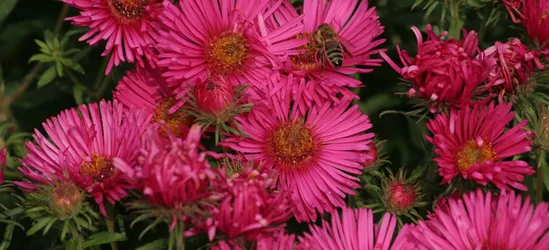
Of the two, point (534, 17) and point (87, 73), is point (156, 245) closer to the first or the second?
point (87, 73)

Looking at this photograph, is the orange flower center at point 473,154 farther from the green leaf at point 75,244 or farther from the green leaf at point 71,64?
the green leaf at point 71,64

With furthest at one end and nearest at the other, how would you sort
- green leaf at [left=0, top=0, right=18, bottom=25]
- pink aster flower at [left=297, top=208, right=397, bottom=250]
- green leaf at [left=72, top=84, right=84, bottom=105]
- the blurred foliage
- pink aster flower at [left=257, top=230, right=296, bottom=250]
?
1. green leaf at [left=0, top=0, right=18, bottom=25]
2. green leaf at [left=72, top=84, right=84, bottom=105]
3. the blurred foliage
4. pink aster flower at [left=297, top=208, right=397, bottom=250]
5. pink aster flower at [left=257, top=230, right=296, bottom=250]

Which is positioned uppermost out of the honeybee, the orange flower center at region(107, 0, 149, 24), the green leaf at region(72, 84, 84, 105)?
the orange flower center at region(107, 0, 149, 24)

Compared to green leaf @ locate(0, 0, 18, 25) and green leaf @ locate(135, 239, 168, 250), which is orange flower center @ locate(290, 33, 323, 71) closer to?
green leaf @ locate(135, 239, 168, 250)

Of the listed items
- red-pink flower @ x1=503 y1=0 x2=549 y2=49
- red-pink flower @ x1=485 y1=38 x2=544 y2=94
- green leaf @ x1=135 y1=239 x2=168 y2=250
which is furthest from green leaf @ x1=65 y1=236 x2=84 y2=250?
red-pink flower @ x1=503 y1=0 x2=549 y2=49

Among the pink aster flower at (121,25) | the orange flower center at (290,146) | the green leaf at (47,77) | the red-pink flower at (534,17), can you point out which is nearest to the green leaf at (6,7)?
the green leaf at (47,77)

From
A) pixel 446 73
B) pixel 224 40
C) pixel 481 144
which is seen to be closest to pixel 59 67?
pixel 224 40

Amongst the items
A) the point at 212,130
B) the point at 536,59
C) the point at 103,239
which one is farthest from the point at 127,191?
the point at 536,59
